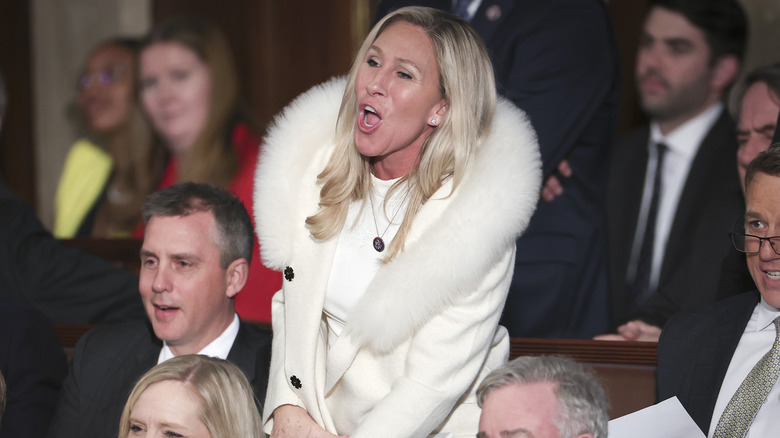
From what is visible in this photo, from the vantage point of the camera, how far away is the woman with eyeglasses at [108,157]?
5930mm

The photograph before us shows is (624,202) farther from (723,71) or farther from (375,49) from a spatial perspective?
(375,49)

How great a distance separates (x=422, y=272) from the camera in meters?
2.28

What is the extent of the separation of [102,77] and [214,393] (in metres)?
4.23

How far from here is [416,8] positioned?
2447 millimetres

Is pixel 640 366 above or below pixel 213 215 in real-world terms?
below

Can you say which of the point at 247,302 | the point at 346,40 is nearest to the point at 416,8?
the point at 247,302

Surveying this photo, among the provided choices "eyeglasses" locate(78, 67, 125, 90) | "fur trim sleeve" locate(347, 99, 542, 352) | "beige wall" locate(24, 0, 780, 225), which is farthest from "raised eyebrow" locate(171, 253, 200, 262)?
"beige wall" locate(24, 0, 780, 225)

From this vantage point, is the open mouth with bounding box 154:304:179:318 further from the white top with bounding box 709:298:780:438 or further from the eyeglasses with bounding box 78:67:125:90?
the eyeglasses with bounding box 78:67:125:90

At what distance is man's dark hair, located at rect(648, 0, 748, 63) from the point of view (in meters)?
4.58

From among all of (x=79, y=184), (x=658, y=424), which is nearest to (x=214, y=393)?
(x=658, y=424)

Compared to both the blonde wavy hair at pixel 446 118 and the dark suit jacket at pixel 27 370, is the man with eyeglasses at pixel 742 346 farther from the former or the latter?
the dark suit jacket at pixel 27 370

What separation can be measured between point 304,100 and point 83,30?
4.15 meters

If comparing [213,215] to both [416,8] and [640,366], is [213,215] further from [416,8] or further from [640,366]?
[640,366]

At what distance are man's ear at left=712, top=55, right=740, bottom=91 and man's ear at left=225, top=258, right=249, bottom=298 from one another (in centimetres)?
254
